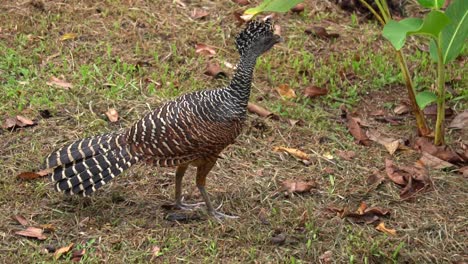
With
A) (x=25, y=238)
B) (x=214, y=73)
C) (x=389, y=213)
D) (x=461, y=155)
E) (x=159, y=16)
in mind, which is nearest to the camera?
(x=25, y=238)

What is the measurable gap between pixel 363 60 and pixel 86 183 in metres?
3.38

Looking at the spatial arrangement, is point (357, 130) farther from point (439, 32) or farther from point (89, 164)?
point (89, 164)

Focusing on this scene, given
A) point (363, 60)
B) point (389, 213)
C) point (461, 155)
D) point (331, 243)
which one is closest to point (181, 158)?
point (331, 243)

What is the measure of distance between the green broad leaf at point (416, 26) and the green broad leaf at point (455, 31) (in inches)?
12.8

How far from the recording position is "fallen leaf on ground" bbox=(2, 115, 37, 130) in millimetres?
6516

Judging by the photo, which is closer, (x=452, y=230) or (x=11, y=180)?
(x=452, y=230)

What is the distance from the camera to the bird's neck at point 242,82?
551cm

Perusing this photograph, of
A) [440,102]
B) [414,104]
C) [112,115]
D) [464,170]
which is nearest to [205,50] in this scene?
[112,115]

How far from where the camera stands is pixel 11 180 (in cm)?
593

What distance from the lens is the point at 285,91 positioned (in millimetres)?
7367

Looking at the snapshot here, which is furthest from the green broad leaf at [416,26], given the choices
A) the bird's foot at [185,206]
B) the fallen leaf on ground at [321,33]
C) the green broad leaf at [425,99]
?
the fallen leaf on ground at [321,33]

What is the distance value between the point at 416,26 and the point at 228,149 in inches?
68.9

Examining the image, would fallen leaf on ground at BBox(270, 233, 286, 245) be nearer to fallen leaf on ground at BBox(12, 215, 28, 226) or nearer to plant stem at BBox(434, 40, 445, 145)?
fallen leaf on ground at BBox(12, 215, 28, 226)

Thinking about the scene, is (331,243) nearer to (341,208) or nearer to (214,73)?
(341,208)
